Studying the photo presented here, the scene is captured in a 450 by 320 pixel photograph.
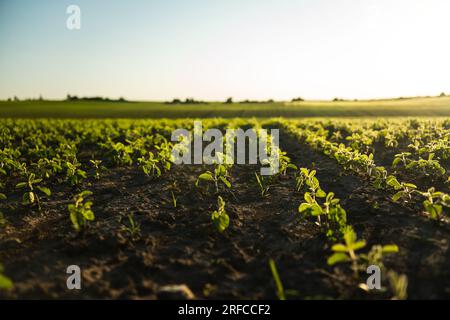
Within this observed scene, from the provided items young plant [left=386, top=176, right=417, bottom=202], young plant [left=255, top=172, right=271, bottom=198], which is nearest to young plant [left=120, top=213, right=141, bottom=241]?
young plant [left=255, top=172, right=271, bottom=198]

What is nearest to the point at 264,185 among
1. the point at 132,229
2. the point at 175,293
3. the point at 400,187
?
the point at 400,187

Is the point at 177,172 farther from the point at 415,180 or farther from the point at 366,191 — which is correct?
the point at 415,180

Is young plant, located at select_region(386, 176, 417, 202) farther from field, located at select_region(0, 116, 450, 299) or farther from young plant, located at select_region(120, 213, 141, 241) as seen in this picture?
young plant, located at select_region(120, 213, 141, 241)

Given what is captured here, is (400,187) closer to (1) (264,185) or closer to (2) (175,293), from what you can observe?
(1) (264,185)

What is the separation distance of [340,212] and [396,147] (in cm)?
721

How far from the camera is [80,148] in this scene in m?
10.9

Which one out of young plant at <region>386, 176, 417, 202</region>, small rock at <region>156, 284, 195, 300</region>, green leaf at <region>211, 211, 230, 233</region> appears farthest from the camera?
young plant at <region>386, 176, 417, 202</region>

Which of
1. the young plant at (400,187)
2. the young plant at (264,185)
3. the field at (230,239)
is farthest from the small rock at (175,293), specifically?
the young plant at (400,187)

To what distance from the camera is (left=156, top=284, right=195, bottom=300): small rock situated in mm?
3016

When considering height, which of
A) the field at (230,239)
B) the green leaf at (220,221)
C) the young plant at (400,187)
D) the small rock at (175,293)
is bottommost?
the small rock at (175,293)

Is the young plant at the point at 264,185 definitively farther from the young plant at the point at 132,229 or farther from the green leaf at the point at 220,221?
the young plant at the point at 132,229

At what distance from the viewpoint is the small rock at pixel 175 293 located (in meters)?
3.02

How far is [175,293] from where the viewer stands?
3029 mm

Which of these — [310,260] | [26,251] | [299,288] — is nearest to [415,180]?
[310,260]
